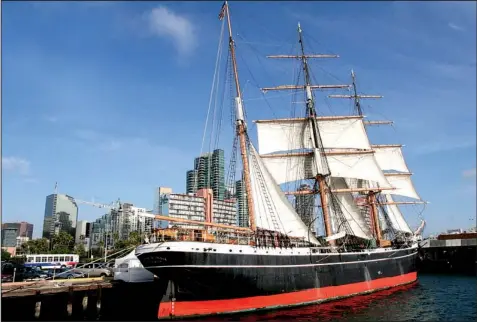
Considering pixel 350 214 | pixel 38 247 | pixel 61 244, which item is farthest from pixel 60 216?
pixel 350 214

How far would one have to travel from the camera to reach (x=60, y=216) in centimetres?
16138

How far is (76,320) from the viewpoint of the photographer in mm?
24953

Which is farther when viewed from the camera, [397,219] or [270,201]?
[397,219]

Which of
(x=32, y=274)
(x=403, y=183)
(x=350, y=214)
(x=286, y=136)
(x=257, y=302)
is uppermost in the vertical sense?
(x=286, y=136)

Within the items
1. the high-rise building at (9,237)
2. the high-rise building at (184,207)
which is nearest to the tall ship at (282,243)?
the high-rise building at (184,207)

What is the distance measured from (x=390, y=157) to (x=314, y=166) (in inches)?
1193

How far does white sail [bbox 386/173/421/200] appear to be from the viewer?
6594 centimetres

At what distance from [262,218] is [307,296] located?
24.4 ft

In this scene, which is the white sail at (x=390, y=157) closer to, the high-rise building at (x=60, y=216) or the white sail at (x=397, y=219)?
the white sail at (x=397, y=219)

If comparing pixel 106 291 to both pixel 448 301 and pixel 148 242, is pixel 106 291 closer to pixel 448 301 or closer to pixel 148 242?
pixel 148 242

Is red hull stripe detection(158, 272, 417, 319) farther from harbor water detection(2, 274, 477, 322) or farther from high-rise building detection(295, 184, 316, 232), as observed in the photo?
high-rise building detection(295, 184, 316, 232)

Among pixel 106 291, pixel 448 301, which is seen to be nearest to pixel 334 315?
pixel 448 301

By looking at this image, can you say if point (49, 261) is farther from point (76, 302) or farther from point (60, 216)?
point (60, 216)

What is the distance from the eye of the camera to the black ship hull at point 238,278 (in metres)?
23.4
